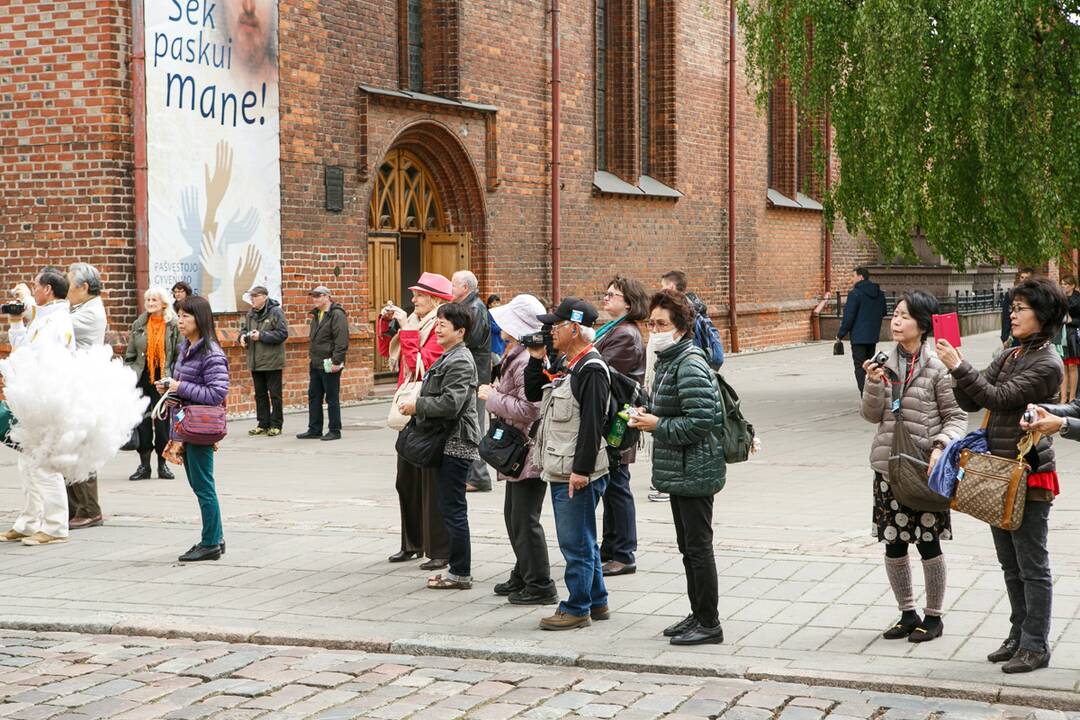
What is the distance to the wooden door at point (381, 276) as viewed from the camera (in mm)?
20875

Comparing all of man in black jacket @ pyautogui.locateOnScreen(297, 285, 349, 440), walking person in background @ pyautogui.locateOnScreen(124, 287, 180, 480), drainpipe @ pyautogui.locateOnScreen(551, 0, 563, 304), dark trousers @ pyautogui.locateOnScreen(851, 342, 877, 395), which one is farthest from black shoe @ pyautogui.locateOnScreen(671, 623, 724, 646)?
drainpipe @ pyautogui.locateOnScreen(551, 0, 563, 304)

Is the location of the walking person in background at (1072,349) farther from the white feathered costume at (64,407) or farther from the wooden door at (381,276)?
the white feathered costume at (64,407)

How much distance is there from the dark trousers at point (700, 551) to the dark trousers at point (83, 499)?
5.08 meters

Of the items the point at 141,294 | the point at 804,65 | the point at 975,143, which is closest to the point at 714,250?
the point at 804,65

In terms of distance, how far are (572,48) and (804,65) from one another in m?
6.23

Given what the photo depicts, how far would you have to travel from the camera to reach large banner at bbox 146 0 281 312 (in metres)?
17.0

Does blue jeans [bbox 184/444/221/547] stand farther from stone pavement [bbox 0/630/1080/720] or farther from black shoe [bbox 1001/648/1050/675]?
black shoe [bbox 1001/648/1050/675]

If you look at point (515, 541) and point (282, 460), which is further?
point (282, 460)

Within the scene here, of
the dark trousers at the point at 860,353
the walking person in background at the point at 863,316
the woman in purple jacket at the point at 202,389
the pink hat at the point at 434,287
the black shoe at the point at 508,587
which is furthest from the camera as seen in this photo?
the dark trousers at the point at 860,353

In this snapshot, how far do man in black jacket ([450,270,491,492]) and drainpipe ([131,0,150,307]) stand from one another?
18.2 ft

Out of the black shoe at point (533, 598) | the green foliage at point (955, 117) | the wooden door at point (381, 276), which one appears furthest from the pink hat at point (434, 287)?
the wooden door at point (381, 276)

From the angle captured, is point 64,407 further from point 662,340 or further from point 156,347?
point 662,340

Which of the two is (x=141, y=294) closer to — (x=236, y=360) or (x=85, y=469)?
(x=236, y=360)

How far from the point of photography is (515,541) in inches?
313
